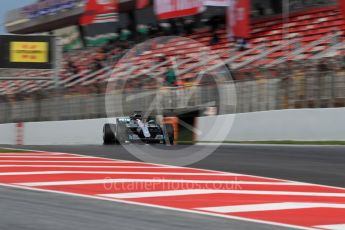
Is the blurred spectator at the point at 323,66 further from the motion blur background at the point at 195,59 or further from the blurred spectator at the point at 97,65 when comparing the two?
the blurred spectator at the point at 97,65

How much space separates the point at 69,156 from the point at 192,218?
7.41 meters

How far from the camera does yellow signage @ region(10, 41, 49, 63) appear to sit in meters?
26.7

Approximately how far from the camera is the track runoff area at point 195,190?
554cm

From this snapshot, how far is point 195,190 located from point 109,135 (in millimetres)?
9688

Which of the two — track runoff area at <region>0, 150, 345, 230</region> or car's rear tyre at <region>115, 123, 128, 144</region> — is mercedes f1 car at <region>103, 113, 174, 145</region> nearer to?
car's rear tyre at <region>115, 123, 128, 144</region>

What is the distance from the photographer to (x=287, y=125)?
1577 centimetres

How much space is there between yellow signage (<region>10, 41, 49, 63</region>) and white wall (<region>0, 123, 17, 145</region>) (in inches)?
152

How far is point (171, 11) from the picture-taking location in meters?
26.8

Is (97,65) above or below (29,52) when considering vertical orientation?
below

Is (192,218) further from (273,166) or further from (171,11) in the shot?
(171,11)

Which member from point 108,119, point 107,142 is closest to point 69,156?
point 107,142

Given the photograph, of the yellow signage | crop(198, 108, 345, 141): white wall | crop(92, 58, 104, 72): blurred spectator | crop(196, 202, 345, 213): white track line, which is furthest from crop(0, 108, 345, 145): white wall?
crop(92, 58, 104, 72): blurred spectator

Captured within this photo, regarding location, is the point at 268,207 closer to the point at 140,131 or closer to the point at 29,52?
the point at 140,131

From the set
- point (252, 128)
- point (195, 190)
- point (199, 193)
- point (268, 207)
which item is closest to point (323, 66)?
point (252, 128)
